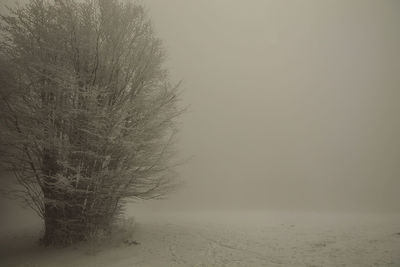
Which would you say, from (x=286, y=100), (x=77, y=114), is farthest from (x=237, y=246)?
(x=286, y=100)

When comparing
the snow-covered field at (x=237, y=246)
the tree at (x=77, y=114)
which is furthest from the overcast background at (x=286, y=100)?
the tree at (x=77, y=114)

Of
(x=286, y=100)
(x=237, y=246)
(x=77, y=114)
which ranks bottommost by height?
(x=237, y=246)

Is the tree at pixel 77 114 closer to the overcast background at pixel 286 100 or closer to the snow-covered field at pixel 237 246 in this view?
the snow-covered field at pixel 237 246

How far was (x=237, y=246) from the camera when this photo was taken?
5062 mm

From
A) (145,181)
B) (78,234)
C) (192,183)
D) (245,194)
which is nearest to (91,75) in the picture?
(145,181)

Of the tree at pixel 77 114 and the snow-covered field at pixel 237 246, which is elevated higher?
the tree at pixel 77 114

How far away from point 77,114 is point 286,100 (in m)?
6.56

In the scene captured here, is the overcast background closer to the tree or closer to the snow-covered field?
the snow-covered field

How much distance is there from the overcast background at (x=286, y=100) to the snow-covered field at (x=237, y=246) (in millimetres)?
1467

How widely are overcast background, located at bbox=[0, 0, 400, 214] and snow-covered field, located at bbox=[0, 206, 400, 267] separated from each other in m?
1.47

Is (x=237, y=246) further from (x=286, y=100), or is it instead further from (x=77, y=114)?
(x=286, y=100)

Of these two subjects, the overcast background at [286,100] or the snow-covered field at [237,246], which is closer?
the snow-covered field at [237,246]

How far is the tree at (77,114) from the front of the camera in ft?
16.0

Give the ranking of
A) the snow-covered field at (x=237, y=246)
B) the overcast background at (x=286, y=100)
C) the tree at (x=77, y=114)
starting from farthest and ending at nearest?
the overcast background at (x=286, y=100), the tree at (x=77, y=114), the snow-covered field at (x=237, y=246)
